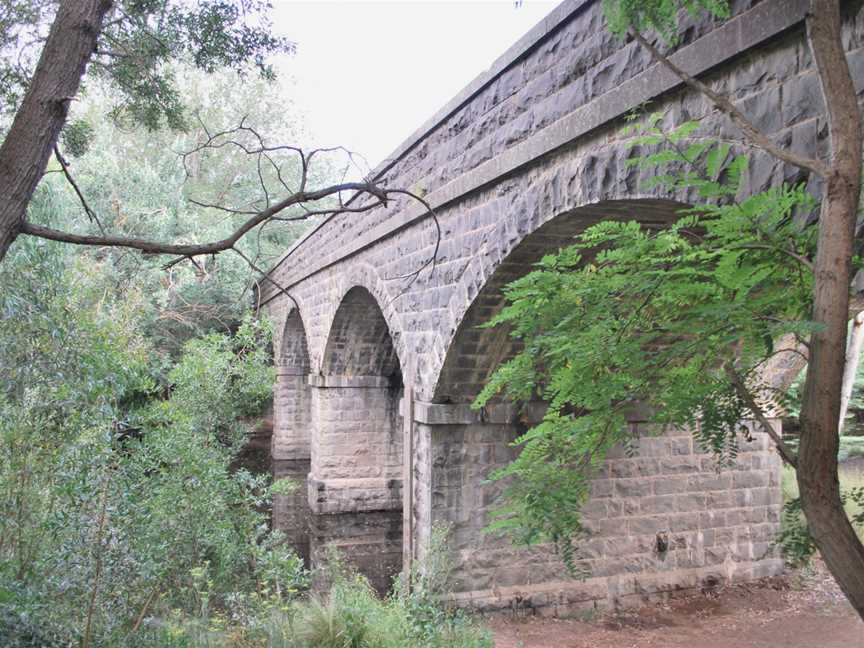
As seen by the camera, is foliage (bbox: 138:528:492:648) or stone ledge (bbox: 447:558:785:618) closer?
foliage (bbox: 138:528:492:648)

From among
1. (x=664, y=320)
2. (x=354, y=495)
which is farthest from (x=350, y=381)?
(x=664, y=320)

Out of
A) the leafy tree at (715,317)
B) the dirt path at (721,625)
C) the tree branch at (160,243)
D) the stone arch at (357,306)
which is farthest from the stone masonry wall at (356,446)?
the tree branch at (160,243)

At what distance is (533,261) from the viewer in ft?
17.3

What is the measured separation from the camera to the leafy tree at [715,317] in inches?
74.2

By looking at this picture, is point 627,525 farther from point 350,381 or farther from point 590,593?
Result: point 350,381

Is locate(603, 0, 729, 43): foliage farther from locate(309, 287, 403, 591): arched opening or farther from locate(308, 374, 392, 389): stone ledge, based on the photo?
locate(308, 374, 392, 389): stone ledge

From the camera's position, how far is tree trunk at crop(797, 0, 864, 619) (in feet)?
6.12

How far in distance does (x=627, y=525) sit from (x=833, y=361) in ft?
18.3

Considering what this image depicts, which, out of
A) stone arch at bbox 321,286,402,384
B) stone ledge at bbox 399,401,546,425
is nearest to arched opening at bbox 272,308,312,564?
stone arch at bbox 321,286,402,384

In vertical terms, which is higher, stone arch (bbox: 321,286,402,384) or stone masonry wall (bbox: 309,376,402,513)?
stone arch (bbox: 321,286,402,384)

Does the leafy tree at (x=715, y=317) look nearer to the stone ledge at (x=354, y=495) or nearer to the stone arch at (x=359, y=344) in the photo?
the stone arch at (x=359, y=344)

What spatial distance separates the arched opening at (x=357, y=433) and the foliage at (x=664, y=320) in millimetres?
8620

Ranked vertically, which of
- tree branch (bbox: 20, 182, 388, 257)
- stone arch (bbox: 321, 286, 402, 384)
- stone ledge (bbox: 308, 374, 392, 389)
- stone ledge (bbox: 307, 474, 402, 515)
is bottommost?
stone ledge (bbox: 307, 474, 402, 515)

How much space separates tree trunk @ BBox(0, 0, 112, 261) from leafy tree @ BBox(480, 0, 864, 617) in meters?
1.87
